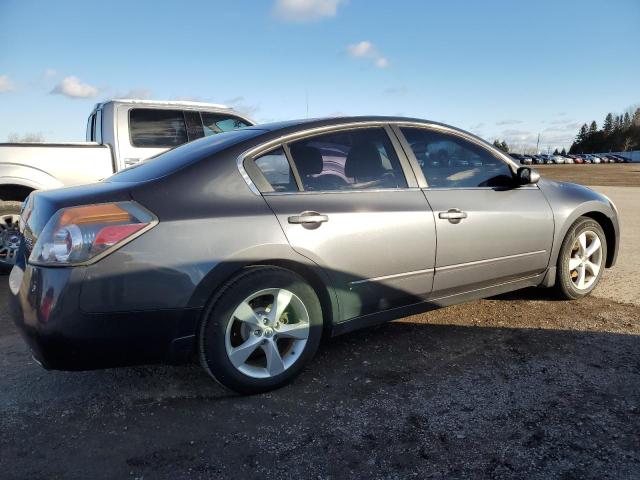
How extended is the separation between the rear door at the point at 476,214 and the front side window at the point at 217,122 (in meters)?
3.97

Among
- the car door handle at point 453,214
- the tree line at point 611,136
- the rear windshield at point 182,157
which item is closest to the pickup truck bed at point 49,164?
the rear windshield at point 182,157

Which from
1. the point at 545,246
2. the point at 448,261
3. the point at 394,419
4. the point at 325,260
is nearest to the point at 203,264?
the point at 325,260

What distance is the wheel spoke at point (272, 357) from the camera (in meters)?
2.83

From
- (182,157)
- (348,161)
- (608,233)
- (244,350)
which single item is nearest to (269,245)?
(244,350)

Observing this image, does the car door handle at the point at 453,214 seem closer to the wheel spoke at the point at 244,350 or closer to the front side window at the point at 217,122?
the wheel spoke at the point at 244,350

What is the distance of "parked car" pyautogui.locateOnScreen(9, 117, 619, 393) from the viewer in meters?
2.43

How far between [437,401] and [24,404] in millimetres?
2247

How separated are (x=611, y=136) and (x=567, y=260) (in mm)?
139382

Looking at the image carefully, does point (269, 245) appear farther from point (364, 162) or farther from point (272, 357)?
point (364, 162)

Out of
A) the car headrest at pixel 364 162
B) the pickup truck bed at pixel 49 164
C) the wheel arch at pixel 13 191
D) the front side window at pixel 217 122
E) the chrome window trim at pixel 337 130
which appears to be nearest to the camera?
the chrome window trim at pixel 337 130

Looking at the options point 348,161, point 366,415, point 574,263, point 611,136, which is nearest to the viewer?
point 366,415

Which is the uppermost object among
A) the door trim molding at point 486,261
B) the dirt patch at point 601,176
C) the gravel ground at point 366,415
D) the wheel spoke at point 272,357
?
the door trim molding at point 486,261

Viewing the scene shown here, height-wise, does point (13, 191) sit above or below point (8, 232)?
above

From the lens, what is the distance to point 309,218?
2.87 meters
